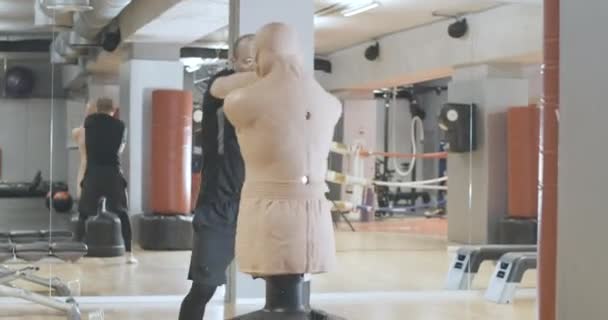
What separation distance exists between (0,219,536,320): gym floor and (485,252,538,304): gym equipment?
4.0 inches

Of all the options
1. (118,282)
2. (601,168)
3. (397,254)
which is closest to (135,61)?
(118,282)

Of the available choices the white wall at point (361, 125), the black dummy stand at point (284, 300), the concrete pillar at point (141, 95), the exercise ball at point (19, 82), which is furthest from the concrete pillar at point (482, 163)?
the black dummy stand at point (284, 300)

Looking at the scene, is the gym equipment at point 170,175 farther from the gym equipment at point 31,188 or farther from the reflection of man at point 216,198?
the reflection of man at point 216,198

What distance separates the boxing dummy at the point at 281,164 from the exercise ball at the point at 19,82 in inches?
139

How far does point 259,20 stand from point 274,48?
2796 millimetres

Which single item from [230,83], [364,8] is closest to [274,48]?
[230,83]

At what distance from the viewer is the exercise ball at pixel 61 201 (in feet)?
20.2

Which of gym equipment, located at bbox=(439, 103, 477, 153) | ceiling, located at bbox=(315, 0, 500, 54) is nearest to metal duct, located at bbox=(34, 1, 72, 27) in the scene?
ceiling, located at bbox=(315, 0, 500, 54)

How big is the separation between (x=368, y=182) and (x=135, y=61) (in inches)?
93.6

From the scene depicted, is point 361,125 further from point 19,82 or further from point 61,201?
point 19,82

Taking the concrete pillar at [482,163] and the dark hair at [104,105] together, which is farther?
the concrete pillar at [482,163]

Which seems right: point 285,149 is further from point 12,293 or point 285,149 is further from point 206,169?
point 12,293

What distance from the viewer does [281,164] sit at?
303cm

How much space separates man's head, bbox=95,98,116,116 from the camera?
633cm
